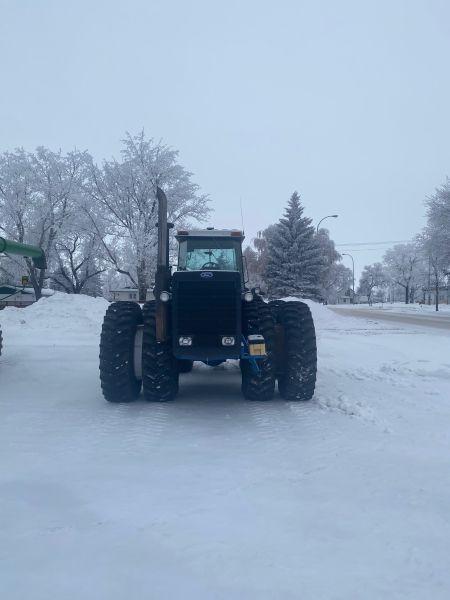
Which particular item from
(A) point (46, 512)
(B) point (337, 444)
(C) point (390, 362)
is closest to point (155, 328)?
(B) point (337, 444)

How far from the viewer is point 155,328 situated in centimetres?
776

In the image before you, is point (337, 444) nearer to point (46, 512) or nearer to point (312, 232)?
point (46, 512)

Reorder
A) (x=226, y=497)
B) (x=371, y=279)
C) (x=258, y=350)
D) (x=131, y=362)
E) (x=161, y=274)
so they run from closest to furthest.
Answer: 1. (x=226, y=497)
2. (x=258, y=350)
3. (x=161, y=274)
4. (x=131, y=362)
5. (x=371, y=279)

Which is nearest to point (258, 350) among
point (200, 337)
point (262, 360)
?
point (262, 360)

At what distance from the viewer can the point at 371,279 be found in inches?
5507

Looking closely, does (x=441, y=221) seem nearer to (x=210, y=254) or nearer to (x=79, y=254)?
(x=79, y=254)

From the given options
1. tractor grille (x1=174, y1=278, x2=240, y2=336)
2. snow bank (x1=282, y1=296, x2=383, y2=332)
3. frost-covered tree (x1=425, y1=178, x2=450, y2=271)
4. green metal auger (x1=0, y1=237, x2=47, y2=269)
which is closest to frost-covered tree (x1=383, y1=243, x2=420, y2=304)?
Result: frost-covered tree (x1=425, y1=178, x2=450, y2=271)

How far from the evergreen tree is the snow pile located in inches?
784

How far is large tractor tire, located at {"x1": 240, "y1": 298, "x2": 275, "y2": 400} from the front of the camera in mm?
7750

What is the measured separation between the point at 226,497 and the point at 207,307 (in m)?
3.63

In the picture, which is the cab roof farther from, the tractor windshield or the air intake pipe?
the air intake pipe

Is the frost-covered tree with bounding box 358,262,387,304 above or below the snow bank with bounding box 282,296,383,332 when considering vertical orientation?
above

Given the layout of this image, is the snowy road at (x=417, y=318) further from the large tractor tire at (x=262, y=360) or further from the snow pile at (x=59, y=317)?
the large tractor tire at (x=262, y=360)

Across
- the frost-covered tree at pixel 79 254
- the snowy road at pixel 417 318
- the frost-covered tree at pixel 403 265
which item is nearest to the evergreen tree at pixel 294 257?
the snowy road at pixel 417 318
